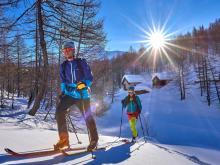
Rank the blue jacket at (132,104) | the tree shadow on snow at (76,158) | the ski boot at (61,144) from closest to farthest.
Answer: the tree shadow on snow at (76,158) → the ski boot at (61,144) → the blue jacket at (132,104)

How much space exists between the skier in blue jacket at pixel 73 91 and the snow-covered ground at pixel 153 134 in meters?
0.57

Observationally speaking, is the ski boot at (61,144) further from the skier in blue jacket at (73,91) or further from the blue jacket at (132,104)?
the blue jacket at (132,104)

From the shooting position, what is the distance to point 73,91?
219 inches

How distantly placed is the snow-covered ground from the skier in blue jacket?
575 millimetres

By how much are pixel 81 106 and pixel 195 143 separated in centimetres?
2973

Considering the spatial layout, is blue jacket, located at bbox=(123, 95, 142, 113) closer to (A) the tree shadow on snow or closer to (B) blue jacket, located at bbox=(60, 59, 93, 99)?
(A) the tree shadow on snow

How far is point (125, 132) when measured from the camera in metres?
36.1

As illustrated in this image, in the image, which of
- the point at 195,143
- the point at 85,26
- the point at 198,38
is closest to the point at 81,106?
the point at 85,26

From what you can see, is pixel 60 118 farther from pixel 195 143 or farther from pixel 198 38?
pixel 198 38

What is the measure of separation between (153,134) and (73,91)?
108 ft

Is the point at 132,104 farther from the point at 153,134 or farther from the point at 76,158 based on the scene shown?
the point at 153,134

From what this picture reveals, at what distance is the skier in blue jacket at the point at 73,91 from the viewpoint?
5547 millimetres

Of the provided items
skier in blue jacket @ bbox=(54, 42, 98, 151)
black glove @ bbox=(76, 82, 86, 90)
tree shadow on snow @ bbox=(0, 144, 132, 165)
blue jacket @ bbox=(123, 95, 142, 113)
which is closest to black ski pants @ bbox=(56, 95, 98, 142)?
skier in blue jacket @ bbox=(54, 42, 98, 151)

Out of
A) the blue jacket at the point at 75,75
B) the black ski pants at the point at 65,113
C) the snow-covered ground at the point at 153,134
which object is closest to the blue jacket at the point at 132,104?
the snow-covered ground at the point at 153,134
